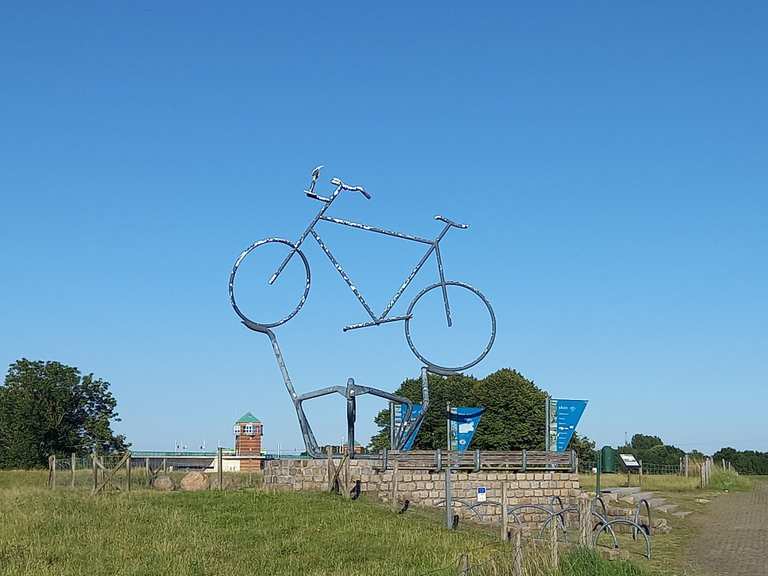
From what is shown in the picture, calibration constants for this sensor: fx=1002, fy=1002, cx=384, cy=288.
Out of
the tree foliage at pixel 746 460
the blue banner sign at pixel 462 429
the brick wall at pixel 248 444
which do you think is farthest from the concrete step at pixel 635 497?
the tree foliage at pixel 746 460

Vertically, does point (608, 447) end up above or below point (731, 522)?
above

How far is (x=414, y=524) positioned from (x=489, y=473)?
444 inches

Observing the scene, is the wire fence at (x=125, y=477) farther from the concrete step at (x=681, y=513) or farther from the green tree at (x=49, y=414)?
the green tree at (x=49, y=414)

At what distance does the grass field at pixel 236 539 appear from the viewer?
18922 millimetres

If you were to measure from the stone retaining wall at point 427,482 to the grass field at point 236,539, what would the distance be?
2642mm

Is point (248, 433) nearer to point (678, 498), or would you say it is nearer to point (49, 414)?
point (49, 414)

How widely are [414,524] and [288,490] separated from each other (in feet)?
26.6

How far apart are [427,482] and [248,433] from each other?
34.9 meters

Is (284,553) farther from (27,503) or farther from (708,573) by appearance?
(27,503)

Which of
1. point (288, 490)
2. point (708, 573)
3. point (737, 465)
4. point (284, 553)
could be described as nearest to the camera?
point (708, 573)

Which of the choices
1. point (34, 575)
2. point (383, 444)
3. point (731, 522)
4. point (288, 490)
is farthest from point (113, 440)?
point (34, 575)

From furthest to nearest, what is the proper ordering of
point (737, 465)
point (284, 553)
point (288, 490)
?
point (737, 465), point (288, 490), point (284, 553)

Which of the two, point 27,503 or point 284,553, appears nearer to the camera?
point 284,553

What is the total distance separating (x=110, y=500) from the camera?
97.1 ft
